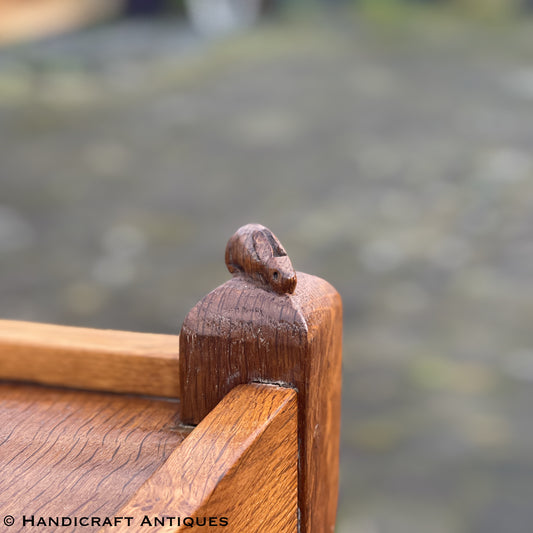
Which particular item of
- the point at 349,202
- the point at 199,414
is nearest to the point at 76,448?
the point at 199,414

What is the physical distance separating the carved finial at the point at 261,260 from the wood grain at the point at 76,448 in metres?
0.10

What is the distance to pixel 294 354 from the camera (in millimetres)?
394

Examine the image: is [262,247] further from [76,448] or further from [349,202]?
[349,202]

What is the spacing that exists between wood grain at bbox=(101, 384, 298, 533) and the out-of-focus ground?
162cm

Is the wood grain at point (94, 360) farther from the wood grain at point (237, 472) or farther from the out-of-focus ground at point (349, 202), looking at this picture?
the out-of-focus ground at point (349, 202)

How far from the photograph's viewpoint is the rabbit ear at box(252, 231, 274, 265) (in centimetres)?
42

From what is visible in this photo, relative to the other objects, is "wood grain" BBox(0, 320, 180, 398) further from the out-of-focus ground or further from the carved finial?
the out-of-focus ground

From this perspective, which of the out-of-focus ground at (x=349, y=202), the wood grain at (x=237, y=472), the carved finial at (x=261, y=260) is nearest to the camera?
the wood grain at (x=237, y=472)

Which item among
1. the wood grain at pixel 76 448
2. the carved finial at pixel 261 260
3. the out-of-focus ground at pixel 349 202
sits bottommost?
the out-of-focus ground at pixel 349 202

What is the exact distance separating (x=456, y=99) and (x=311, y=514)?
13.7 ft

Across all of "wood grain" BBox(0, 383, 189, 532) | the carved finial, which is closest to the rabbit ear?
the carved finial

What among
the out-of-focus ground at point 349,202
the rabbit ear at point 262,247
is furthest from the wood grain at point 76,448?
the out-of-focus ground at point 349,202

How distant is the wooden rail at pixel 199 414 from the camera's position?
1.11 ft

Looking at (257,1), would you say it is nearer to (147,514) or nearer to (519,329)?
(519,329)
